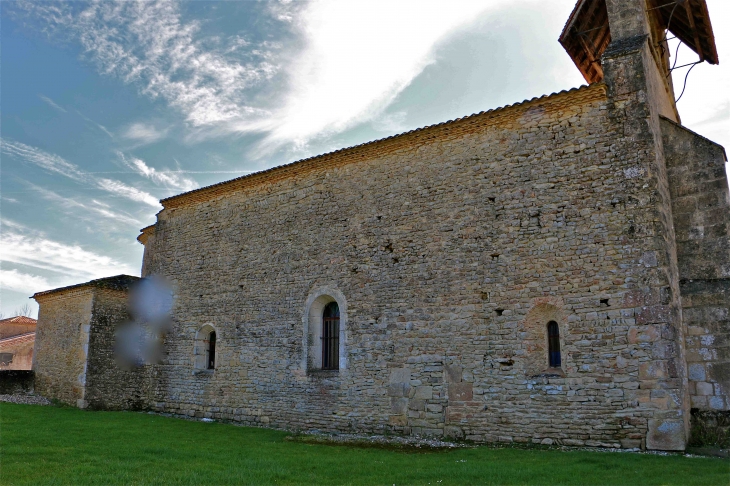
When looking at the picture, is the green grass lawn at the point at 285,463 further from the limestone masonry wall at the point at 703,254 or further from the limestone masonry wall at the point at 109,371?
the limestone masonry wall at the point at 109,371

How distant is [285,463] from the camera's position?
7820 mm

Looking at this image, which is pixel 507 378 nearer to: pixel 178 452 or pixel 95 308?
pixel 178 452

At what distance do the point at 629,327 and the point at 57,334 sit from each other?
51.5ft

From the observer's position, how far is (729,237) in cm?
956

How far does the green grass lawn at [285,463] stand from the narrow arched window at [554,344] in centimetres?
160

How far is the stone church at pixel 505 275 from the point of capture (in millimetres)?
9117

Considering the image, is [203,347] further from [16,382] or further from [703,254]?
[703,254]

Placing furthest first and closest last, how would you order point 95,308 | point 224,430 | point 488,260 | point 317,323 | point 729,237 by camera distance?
point 95,308 → point 317,323 → point 224,430 → point 488,260 → point 729,237

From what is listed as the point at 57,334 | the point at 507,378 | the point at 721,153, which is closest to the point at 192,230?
the point at 57,334

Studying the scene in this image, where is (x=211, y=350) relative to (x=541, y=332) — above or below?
below

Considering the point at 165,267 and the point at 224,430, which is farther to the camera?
the point at 165,267

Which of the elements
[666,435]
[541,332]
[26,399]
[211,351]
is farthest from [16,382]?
[666,435]

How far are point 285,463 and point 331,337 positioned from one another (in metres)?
4.86

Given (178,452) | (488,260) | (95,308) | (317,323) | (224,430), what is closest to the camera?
(178,452)
